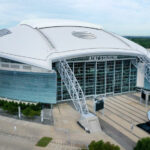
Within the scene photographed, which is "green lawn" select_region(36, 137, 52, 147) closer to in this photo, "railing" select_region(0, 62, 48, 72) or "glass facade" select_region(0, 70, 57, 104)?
"glass facade" select_region(0, 70, 57, 104)

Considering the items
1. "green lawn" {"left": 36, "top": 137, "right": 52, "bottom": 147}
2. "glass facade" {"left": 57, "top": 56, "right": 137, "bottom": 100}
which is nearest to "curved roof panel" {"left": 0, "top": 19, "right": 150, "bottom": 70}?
"glass facade" {"left": 57, "top": 56, "right": 137, "bottom": 100}

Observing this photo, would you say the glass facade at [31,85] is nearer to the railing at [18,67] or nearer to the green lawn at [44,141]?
the railing at [18,67]

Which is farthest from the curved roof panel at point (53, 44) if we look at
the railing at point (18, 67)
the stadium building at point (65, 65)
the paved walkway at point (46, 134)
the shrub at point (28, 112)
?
the paved walkway at point (46, 134)

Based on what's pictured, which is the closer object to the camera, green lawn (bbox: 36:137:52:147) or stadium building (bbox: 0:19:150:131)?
green lawn (bbox: 36:137:52:147)

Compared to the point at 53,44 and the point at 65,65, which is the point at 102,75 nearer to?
the point at 65,65

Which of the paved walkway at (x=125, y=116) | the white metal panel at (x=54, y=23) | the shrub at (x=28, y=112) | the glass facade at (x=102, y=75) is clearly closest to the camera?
the paved walkway at (x=125, y=116)

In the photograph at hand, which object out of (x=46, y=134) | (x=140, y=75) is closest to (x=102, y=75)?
(x=140, y=75)

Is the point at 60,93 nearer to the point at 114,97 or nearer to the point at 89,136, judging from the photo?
the point at 114,97
